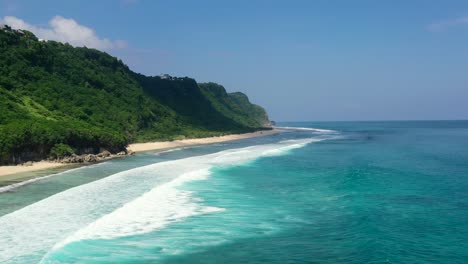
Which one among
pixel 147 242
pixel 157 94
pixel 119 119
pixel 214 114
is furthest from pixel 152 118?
pixel 147 242

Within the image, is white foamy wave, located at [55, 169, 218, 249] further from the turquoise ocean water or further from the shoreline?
the shoreline

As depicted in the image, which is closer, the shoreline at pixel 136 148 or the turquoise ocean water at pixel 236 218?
the turquoise ocean water at pixel 236 218

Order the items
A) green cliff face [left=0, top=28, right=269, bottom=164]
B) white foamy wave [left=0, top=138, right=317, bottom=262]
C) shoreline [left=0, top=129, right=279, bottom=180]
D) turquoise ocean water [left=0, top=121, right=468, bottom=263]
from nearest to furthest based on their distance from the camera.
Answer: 1. turquoise ocean water [left=0, top=121, right=468, bottom=263]
2. white foamy wave [left=0, top=138, right=317, bottom=262]
3. shoreline [left=0, top=129, right=279, bottom=180]
4. green cliff face [left=0, top=28, right=269, bottom=164]

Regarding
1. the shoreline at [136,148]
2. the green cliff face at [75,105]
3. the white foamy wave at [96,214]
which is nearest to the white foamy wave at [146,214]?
the white foamy wave at [96,214]

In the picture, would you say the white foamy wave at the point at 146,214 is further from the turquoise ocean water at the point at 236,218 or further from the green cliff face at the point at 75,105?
the green cliff face at the point at 75,105

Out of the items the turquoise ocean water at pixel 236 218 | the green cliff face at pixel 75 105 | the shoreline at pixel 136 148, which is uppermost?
the green cliff face at pixel 75 105

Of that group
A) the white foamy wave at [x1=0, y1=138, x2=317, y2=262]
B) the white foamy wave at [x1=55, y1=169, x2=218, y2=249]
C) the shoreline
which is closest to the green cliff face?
the shoreline

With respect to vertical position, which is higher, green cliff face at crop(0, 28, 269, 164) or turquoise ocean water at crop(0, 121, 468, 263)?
green cliff face at crop(0, 28, 269, 164)
